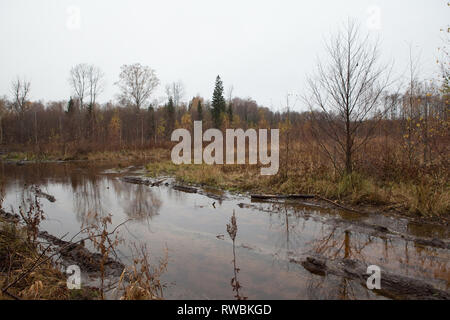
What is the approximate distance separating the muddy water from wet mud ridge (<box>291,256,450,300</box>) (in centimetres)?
15

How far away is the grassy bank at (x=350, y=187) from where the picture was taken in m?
6.35

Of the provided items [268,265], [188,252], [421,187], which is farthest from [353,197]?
[188,252]

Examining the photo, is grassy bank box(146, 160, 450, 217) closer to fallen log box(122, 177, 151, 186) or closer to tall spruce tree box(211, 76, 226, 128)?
fallen log box(122, 177, 151, 186)

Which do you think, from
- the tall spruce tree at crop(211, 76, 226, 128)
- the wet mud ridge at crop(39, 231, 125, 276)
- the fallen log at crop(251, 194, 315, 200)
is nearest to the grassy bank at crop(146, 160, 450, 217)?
the fallen log at crop(251, 194, 315, 200)

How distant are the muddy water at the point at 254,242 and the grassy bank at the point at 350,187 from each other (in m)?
0.74

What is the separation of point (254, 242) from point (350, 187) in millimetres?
3872

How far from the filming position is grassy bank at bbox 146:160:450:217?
6.35 m

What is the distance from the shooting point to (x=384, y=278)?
3805 mm

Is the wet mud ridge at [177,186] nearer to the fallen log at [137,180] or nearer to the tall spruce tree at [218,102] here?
the fallen log at [137,180]

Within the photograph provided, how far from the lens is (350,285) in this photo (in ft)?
12.4

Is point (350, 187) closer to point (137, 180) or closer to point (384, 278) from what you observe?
point (384, 278)

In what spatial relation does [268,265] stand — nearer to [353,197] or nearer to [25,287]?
[25,287]

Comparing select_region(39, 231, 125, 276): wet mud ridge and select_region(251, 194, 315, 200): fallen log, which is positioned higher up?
select_region(251, 194, 315, 200): fallen log
